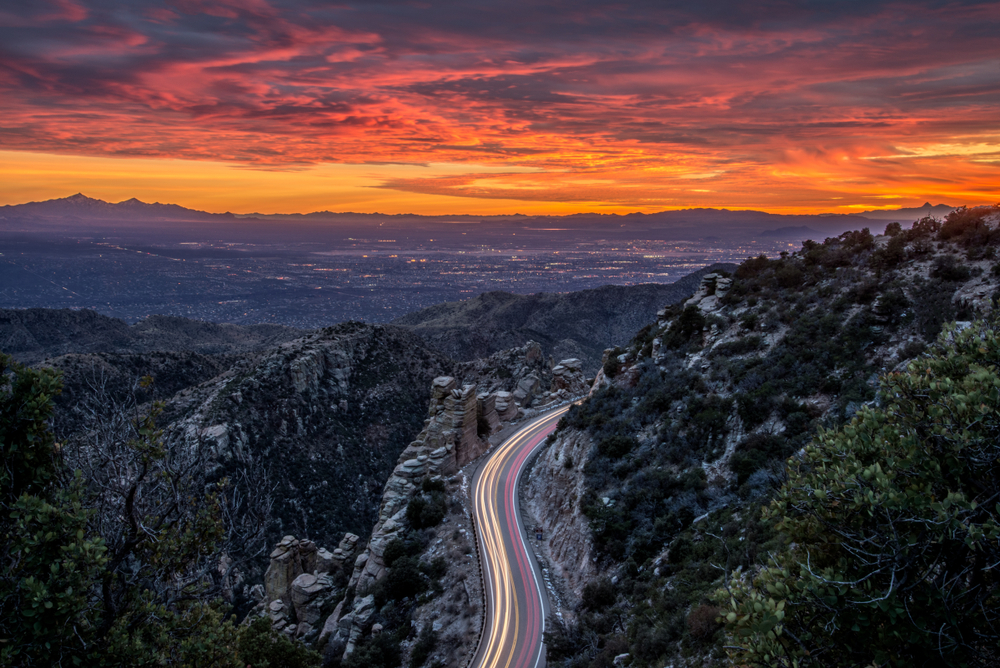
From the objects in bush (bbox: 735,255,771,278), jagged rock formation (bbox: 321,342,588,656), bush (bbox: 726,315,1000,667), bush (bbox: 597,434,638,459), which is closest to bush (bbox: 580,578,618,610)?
jagged rock formation (bbox: 321,342,588,656)

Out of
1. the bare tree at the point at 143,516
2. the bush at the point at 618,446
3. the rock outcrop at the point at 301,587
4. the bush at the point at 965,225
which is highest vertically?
the bush at the point at 965,225

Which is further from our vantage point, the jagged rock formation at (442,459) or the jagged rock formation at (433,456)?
the jagged rock formation at (433,456)

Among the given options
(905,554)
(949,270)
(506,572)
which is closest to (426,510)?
(506,572)

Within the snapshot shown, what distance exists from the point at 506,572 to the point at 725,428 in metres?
12.1

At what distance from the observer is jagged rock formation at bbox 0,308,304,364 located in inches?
3967

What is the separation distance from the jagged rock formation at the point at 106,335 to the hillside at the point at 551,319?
119 ft

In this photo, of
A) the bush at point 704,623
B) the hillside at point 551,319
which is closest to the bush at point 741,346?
the bush at point 704,623

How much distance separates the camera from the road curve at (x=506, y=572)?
19688 millimetres

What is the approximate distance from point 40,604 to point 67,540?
0.96 m

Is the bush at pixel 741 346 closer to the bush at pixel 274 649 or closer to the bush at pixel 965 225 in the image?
the bush at pixel 965 225

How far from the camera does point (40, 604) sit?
6.91m

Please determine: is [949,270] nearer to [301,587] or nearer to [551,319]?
[301,587]

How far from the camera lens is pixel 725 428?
22.6m

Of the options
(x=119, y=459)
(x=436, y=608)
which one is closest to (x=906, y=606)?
(x=119, y=459)
